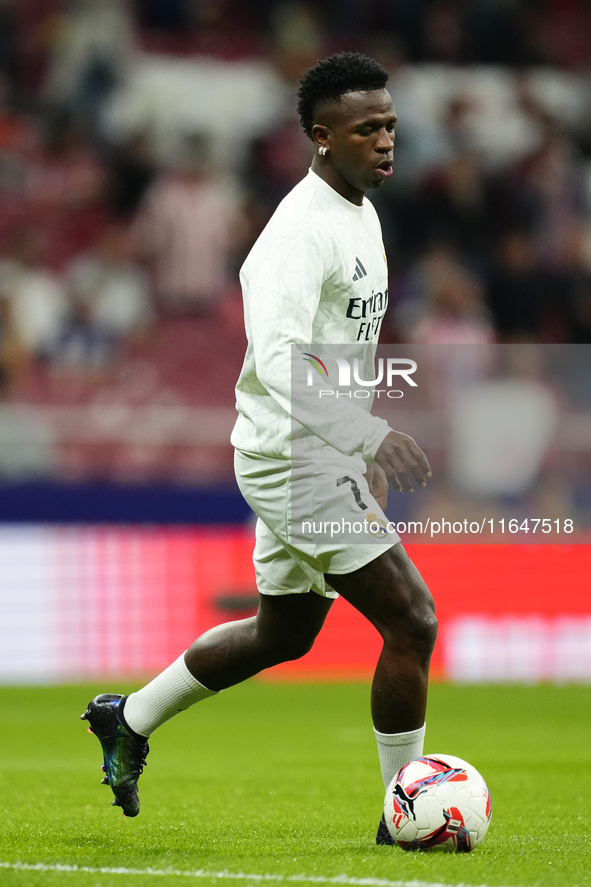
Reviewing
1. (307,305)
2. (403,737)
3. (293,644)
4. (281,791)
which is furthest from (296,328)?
(281,791)

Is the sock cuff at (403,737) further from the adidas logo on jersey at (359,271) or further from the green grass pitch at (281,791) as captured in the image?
the adidas logo on jersey at (359,271)

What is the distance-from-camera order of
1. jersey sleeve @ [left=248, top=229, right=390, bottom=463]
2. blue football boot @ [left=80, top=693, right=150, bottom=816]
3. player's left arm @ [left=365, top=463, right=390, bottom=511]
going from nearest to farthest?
jersey sleeve @ [left=248, top=229, right=390, bottom=463] < blue football boot @ [left=80, top=693, right=150, bottom=816] < player's left arm @ [left=365, top=463, right=390, bottom=511]

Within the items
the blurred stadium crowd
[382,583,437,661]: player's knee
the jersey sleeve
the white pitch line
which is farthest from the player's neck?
the blurred stadium crowd

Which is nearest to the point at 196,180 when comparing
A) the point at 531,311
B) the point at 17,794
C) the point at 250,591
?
the point at 531,311

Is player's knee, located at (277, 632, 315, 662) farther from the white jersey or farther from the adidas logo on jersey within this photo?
the adidas logo on jersey

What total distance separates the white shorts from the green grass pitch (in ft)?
2.82

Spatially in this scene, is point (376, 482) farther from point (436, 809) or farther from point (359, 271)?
point (436, 809)

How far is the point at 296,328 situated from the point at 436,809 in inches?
59.8

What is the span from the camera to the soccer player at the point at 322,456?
443cm

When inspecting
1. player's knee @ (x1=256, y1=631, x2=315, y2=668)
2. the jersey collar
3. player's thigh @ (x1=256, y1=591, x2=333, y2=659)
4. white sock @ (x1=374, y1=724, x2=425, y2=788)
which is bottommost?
white sock @ (x1=374, y1=724, x2=425, y2=788)

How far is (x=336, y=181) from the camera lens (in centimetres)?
479

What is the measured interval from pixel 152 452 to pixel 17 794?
5588 mm

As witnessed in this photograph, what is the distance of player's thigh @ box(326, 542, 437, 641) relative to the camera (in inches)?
176

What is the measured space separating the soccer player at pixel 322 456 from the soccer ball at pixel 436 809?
148mm
